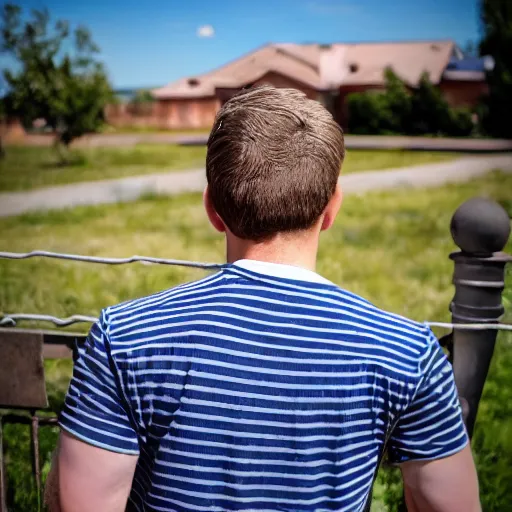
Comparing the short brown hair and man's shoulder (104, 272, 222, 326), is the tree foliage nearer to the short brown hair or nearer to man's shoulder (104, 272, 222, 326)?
the short brown hair

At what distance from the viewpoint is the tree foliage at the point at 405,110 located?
22.5 m

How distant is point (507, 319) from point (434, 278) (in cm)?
397

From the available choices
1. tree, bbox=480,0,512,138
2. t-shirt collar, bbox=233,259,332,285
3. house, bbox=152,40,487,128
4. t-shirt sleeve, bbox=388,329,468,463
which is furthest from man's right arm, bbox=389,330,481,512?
house, bbox=152,40,487,128

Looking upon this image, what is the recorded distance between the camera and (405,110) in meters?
23.0

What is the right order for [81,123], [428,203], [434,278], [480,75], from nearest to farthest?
[434,278]
[428,203]
[81,123]
[480,75]

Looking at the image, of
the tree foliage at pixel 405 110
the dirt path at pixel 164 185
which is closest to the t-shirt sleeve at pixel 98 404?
the dirt path at pixel 164 185

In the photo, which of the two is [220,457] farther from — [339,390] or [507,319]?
[507,319]

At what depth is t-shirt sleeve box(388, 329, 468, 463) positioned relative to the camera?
87cm

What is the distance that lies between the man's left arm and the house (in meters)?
24.5

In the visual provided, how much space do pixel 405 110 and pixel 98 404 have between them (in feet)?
77.6

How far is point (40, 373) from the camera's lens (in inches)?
57.5

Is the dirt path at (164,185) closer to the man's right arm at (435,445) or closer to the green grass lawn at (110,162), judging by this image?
the green grass lawn at (110,162)

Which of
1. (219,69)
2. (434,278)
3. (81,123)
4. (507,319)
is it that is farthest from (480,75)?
(507,319)

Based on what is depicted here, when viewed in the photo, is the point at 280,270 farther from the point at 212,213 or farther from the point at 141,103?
the point at 141,103
